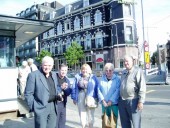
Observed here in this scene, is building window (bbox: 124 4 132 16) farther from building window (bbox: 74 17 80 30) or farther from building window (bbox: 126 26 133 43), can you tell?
building window (bbox: 74 17 80 30)

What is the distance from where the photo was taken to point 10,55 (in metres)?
8.18

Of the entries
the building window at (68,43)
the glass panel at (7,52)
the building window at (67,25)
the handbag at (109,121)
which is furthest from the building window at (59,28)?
the handbag at (109,121)

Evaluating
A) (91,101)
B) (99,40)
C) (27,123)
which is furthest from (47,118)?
(99,40)

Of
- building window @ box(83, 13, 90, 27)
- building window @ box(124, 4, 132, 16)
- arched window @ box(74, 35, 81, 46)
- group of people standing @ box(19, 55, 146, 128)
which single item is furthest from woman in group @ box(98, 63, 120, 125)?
arched window @ box(74, 35, 81, 46)

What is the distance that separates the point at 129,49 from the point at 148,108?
2881 cm

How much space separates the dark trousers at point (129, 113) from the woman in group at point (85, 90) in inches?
32.6

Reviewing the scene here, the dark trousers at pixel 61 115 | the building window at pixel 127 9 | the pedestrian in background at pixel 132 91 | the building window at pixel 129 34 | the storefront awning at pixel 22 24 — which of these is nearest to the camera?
the pedestrian in background at pixel 132 91

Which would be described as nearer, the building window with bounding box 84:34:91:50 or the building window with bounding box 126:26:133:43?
the building window with bounding box 126:26:133:43

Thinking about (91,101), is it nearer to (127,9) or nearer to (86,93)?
(86,93)

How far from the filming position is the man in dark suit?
4254mm

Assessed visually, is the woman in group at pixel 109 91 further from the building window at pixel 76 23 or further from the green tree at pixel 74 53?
the building window at pixel 76 23

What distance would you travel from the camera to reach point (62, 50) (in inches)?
1901

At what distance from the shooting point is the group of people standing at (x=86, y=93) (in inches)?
169

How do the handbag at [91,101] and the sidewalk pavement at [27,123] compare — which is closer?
the handbag at [91,101]
